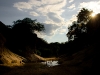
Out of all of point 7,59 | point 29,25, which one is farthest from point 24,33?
point 7,59

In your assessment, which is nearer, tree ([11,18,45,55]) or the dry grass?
the dry grass

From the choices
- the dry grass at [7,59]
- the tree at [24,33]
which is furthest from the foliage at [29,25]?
the dry grass at [7,59]

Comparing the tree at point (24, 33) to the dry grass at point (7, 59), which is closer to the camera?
the dry grass at point (7, 59)

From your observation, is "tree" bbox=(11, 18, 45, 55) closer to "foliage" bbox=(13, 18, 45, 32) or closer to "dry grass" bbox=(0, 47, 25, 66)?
"foliage" bbox=(13, 18, 45, 32)

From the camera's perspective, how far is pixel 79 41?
58.1 metres

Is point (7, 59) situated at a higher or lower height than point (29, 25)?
lower

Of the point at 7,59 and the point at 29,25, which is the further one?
the point at 29,25

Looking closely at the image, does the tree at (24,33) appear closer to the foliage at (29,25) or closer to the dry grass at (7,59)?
the foliage at (29,25)

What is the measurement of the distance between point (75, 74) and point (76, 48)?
43135mm

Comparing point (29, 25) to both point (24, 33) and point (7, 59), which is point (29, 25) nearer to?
point (24, 33)

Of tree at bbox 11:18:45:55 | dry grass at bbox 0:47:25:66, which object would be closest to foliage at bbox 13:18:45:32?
tree at bbox 11:18:45:55

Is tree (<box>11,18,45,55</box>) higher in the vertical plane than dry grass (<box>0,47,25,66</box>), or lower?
higher

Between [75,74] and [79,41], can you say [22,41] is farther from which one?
[75,74]

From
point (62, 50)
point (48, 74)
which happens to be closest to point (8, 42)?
point (48, 74)
